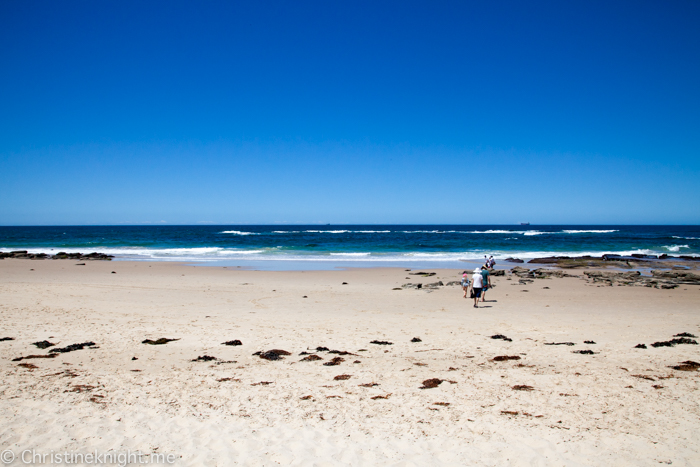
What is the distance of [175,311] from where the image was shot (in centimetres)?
1067

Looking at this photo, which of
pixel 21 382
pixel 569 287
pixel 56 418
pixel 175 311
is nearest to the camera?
pixel 56 418

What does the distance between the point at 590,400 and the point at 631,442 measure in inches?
38.8

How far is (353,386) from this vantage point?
544cm

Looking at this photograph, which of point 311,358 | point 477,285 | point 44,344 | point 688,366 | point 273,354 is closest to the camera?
point 688,366

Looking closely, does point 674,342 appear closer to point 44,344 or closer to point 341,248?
point 44,344

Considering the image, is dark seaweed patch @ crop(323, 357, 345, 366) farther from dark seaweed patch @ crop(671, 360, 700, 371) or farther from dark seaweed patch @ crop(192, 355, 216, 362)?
dark seaweed patch @ crop(671, 360, 700, 371)

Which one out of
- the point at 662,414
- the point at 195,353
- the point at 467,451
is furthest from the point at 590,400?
the point at 195,353

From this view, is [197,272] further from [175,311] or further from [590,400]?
[590,400]

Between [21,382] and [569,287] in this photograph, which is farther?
[569,287]

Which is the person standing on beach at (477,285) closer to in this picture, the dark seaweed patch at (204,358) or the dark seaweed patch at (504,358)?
the dark seaweed patch at (504,358)

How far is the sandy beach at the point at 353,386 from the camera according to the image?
3.92m

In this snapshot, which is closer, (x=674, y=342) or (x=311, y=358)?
(x=311, y=358)

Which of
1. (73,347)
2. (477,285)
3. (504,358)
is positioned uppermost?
(477,285)

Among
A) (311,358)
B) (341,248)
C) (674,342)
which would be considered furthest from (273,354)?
(341,248)
